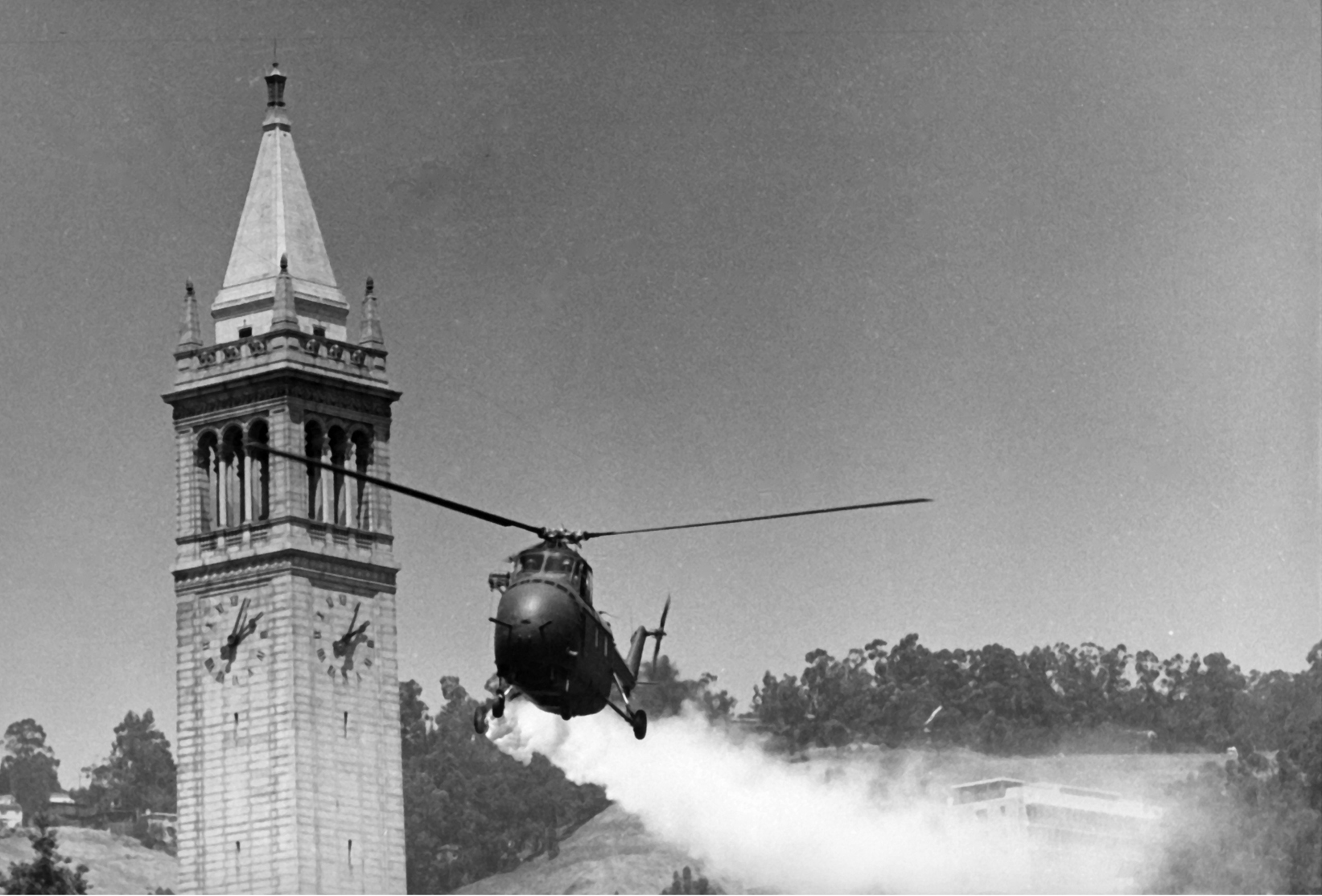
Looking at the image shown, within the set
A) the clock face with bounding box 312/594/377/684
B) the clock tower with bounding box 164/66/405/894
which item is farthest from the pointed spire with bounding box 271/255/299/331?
the clock face with bounding box 312/594/377/684

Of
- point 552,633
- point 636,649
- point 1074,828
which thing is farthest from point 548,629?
point 1074,828

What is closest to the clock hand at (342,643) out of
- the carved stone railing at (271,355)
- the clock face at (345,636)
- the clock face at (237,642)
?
the clock face at (345,636)

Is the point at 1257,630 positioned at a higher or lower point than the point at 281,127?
lower

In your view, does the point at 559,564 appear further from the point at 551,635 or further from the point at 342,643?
the point at 342,643

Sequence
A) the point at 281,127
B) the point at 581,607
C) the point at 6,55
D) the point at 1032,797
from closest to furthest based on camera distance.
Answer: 1. the point at 581,607
2. the point at 6,55
3. the point at 281,127
4. the point at 1032,797

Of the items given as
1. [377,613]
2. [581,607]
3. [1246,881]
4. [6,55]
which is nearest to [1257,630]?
[1246,881]

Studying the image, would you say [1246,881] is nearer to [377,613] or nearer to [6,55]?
[377,613]

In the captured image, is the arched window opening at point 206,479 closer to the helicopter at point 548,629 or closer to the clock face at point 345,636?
the clock face at point 345,636
